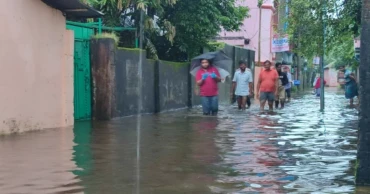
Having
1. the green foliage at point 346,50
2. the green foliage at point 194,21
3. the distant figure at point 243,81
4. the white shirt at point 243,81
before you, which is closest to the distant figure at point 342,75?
the green foliage at point 346,50

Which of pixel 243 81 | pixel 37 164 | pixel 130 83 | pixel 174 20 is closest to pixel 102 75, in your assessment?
pixel 130 83

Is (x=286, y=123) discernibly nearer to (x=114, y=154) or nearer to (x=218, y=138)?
(x=218, y=138)

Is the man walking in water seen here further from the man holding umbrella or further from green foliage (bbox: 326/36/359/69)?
the man holding umbrella

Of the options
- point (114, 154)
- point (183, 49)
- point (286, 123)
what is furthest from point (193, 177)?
point (183, 49)

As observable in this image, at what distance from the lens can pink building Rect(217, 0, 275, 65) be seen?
39.2 metres

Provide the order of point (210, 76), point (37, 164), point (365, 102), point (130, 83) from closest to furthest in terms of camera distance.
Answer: point (365, 102), point (37, 164), point (210, 76), point (130, 83)

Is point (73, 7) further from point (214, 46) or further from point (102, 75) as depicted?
point (214, 46)

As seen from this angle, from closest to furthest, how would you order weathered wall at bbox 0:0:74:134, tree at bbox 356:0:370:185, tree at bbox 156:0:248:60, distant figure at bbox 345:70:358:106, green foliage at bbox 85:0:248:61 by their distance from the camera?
tree at bbox 356:0:370:185, weathered wall at bbox 0:0:74:134, green foliage at bbox 85:0:248:61, tree at bbox 156:0:248:60, distant figure at bbox 345:70:358:106

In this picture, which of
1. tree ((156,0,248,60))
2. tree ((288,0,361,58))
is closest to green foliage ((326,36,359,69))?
tree ((288,0,361,58))

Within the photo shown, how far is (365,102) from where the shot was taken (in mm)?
6238

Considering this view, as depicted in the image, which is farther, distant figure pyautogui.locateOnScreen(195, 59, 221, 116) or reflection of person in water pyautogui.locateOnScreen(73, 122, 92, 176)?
distant figure pyautogui.locateOnScreen(195, 59, 221, 116)

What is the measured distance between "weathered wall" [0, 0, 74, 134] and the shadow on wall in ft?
5.57

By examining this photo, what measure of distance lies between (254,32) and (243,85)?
22.1 m

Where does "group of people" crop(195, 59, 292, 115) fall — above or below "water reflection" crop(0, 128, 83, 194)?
above
